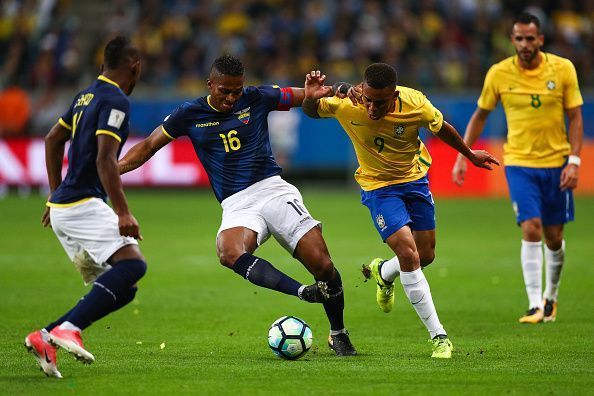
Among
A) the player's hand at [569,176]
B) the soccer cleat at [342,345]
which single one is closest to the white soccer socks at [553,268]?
the player's hand at [569,176]

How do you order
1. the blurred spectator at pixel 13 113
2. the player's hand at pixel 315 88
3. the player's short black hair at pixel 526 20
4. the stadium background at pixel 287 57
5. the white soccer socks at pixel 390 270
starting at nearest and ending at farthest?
the player's hand at pixel 315 88
the white soccer socks at pixel 390 270
the player's short black hair at pixel 526 20
the stadium background at pixel 287 57
the blurred spectator at pixel 13 113

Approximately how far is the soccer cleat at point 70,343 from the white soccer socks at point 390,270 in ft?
10.6

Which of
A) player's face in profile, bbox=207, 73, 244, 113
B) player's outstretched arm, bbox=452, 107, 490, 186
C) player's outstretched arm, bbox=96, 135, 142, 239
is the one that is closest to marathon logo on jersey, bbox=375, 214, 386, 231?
player's face in profile, bbox=207, 73, 244, 113

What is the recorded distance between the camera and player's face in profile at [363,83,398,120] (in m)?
8.09

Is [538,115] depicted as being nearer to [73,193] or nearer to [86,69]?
[73,193]

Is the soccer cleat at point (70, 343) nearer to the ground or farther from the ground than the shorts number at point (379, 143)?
nearer to the ground

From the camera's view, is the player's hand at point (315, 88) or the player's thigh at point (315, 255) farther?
the player's hand at point (315, 88)

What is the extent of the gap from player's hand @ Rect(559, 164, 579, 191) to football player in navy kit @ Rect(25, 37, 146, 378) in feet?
15.0

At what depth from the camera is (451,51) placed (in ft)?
87.2

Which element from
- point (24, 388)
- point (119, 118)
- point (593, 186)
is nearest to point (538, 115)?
point (119, 118)

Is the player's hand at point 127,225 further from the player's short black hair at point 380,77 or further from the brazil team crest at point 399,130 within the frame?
the brazil team crest at point 399,130

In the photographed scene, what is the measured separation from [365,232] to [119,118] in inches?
465

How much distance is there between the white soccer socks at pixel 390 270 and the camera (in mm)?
9293

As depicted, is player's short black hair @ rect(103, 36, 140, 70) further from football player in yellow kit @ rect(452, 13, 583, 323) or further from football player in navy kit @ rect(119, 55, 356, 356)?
football player in yellow kit @ rect(452, 13, 583, 323)
